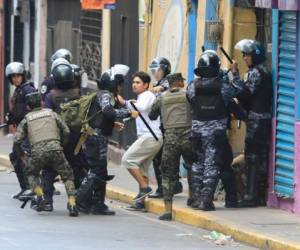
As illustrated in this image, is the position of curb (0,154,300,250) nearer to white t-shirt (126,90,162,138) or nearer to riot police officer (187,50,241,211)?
riot police officer (187,50,241,211)

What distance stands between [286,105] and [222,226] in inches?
77.9

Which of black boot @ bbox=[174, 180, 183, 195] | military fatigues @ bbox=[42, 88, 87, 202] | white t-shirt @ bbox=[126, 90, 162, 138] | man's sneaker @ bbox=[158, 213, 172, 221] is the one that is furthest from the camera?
black boot @ bbox=[174, 180, 183, 195]

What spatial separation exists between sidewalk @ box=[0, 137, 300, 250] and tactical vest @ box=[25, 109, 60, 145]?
1.79 m

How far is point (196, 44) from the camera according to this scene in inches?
667

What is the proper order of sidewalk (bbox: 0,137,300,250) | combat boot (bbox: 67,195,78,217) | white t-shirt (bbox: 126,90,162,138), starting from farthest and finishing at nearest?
1. white t-shirt (bbox: 126,90,162,138)
2. combat boot (bbox: 67,195,78,217)
3. sidewalk (bbox: 0,137,300,250)

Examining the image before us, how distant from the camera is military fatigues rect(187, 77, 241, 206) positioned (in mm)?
13391

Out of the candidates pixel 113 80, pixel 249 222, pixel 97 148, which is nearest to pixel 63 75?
pixel 113 80

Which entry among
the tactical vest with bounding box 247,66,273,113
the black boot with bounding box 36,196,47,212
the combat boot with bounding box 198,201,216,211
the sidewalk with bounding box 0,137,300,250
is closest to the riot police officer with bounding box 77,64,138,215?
the black boot with bounding box 36,196,47,212

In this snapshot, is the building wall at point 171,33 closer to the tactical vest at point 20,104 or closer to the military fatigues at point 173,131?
the tactical vest at point 20,104

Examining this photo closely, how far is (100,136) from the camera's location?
1377 centimetres

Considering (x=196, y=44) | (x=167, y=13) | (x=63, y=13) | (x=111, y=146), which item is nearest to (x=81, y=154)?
(x=196, y=44)

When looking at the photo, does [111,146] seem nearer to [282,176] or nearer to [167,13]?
[167,13]

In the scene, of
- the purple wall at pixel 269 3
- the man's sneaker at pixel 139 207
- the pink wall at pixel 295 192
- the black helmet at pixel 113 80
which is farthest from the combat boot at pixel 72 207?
the purple wall at pixel 269 3

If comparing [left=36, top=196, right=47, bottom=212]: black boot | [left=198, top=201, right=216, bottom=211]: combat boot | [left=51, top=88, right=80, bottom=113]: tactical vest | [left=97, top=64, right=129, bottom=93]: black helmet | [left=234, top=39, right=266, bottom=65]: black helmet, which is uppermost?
[left=234, top=39, right=266, bottom=65]: black helmet
